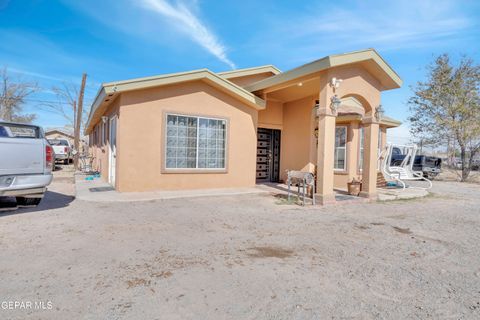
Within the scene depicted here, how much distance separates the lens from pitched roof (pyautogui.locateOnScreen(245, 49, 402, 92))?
6.79m

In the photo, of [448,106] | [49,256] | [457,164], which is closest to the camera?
[49,256]

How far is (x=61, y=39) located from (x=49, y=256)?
56.1 ft

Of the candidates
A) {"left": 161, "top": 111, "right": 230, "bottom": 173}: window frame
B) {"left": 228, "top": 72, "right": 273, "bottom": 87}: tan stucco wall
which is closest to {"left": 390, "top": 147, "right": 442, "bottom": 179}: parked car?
{"left": 228, "top": 72, "right": 273, "bottom": 87}: tan stucco wall

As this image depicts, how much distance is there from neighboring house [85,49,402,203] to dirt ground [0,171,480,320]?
7.23 ft

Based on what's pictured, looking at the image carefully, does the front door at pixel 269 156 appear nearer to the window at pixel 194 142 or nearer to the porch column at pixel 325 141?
the window at pixel 194 142

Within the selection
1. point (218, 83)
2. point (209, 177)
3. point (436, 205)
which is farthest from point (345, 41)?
point (209, 177)

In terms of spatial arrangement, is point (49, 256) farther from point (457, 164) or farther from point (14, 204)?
point (457, 164)

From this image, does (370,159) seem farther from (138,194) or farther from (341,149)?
(138,194)

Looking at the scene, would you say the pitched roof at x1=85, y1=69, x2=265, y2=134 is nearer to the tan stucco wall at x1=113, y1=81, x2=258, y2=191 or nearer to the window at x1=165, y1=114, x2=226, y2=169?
the tan stucco wall at x1=113, y1=81, x2=258, y2=191

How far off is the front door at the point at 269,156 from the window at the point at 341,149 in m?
2.34

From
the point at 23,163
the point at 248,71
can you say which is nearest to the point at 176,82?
the point at 248,71

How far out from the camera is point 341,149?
429 inches

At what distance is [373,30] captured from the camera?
9.96 m

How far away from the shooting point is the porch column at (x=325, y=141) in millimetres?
6988
